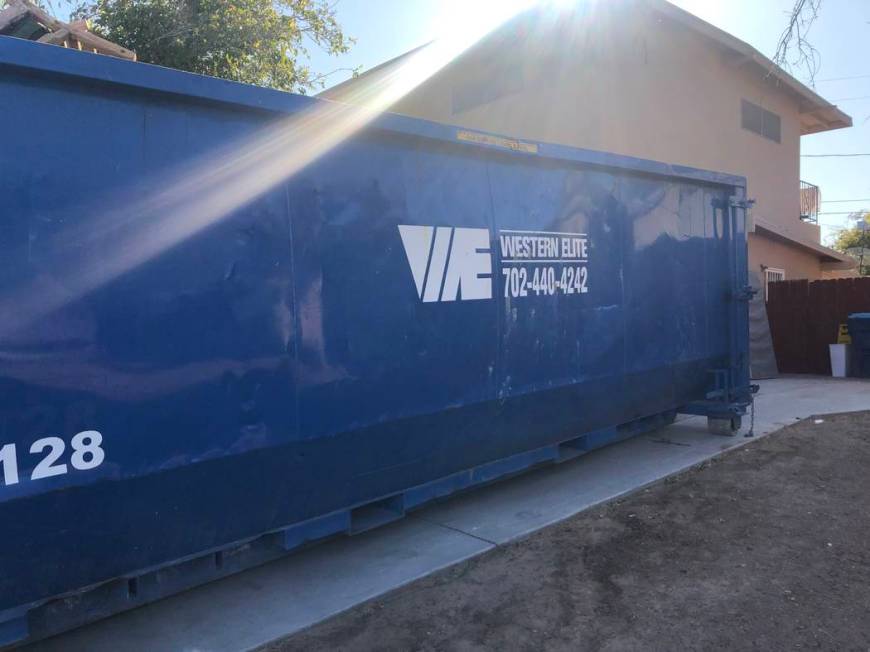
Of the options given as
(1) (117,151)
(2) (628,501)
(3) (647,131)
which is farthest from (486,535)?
(3) (647,131)

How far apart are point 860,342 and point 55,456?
13515mm

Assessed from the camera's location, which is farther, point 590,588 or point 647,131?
point 647,131

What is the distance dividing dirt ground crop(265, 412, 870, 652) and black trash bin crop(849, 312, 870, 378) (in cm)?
773

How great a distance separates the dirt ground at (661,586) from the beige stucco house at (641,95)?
302 inches

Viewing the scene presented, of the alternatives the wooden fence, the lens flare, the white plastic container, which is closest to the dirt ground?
the lens flare

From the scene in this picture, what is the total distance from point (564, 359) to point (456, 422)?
4.11ft

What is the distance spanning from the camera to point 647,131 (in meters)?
12.0

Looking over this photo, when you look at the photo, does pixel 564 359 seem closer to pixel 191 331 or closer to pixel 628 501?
pixel 628 501

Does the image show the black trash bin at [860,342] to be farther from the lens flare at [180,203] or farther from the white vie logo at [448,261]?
the lens flare at [180,203]

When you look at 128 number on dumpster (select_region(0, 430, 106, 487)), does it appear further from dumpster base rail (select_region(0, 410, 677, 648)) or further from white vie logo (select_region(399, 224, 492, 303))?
white vie logo (select_region(399, 224, 492, 303))

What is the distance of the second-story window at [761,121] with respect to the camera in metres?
15.4

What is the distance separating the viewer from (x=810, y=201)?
19.6 metres

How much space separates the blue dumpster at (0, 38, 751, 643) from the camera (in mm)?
2785

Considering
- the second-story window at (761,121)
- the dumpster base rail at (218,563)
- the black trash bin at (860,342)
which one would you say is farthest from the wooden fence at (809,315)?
the dumpster base rail at (218,563)
